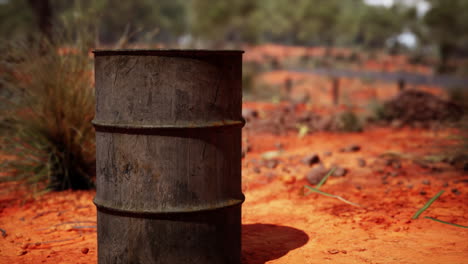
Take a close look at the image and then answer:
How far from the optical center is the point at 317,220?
13.4 feet

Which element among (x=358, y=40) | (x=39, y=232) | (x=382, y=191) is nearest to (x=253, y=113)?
(x=382, y=191)

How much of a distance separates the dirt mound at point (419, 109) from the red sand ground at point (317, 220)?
285 centimetres

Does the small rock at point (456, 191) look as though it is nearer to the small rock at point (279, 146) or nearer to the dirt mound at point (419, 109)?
the small rock at point (279, 146)

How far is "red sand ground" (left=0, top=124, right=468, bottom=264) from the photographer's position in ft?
10.9

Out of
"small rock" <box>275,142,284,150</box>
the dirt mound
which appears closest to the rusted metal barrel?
"small rock" <box>275,142,284,150</box>

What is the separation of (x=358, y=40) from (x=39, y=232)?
88.2 m

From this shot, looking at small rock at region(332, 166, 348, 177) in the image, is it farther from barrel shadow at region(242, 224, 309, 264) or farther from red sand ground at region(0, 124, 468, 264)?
barrel shadow at region(242, 224, 309, 264)

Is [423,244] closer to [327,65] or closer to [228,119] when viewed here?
[228,119]

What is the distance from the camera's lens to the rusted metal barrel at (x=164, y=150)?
2.65m

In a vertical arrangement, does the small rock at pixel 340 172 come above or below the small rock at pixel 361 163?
below

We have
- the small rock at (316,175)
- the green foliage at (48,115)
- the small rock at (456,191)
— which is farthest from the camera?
the small rock at (316,175)

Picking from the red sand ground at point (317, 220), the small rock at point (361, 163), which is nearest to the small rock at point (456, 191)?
the red sand ground at point (317, 220)

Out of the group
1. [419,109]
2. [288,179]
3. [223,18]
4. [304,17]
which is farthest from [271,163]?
[304,17]

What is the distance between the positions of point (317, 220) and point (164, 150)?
1.88m
